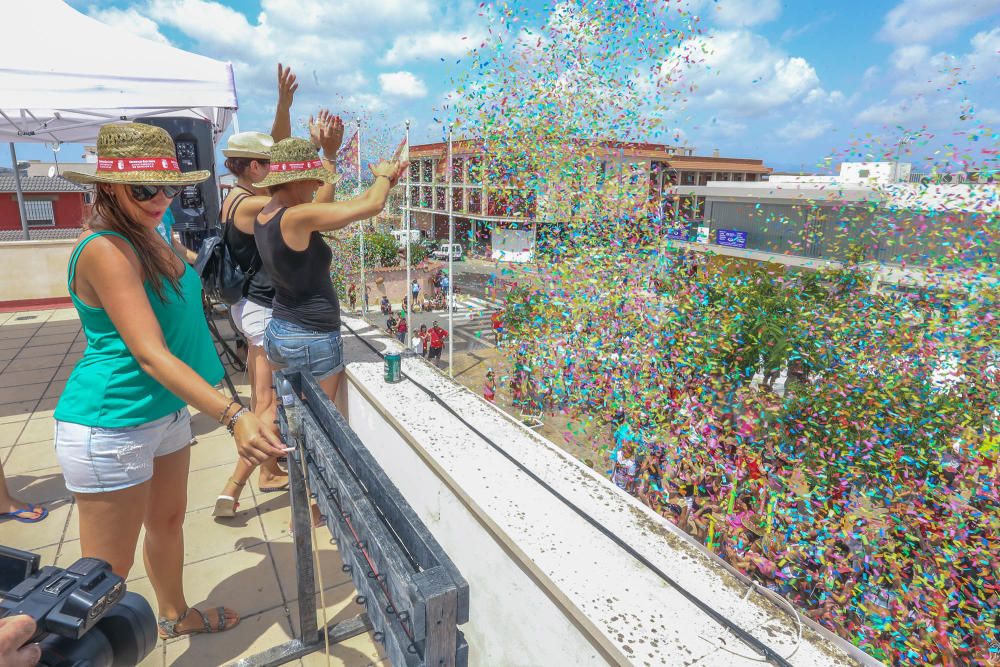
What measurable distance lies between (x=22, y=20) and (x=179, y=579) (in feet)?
16.4

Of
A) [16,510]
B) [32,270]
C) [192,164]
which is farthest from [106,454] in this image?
[32,270]

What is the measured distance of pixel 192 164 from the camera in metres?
5.91

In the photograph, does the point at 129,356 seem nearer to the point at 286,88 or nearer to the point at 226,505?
the point at 226,505

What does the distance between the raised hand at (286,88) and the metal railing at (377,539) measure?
2141mm

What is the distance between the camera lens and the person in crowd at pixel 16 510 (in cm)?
267

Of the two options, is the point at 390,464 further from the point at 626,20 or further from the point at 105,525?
the point at 626,20

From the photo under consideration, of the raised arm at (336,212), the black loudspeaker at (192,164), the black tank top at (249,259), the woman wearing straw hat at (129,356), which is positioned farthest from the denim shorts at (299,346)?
the black loudspeaker at (192,164)

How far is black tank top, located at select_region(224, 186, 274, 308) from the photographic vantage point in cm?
281

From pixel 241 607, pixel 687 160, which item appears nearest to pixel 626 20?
pixel 241 607

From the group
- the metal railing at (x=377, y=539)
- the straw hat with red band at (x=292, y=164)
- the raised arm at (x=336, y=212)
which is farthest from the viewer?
the straw hat with red band at (x=292, y=164)

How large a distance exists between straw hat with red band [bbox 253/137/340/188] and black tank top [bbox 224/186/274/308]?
0.72 meters

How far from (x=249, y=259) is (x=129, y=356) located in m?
1.43

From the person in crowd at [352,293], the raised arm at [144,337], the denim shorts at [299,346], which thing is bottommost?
the person in crowd at [352,293]

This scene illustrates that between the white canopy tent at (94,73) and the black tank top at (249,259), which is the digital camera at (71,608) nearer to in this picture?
the black tank top at (249,259)
